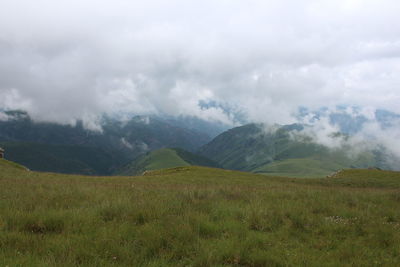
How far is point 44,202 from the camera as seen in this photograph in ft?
34.3

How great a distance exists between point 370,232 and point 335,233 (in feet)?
3.71

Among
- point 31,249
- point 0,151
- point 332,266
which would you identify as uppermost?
point 0,151

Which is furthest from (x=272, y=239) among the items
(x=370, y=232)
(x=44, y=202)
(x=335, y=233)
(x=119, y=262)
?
(x=44, y=202)

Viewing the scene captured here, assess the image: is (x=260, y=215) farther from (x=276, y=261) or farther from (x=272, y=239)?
(x=276, y=261)

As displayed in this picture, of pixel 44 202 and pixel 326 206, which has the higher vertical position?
pixel 44 202

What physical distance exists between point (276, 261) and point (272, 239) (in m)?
1.45

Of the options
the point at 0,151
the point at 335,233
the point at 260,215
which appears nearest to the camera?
the point at 335,233

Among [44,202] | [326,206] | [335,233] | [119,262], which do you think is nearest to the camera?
[119,262]

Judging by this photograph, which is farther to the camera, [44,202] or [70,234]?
[44,202]

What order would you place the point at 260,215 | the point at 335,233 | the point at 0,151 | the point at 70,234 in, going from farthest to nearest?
the point at 0,151 → the point at 260,215 → the point at 335,233 → the point at 70,234

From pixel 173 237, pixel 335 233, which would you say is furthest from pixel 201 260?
pixel 335 233

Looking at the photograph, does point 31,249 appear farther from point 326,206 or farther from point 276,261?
point 326,206

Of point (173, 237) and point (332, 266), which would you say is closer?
point (332, 266)

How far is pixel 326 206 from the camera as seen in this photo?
12.2 metres
